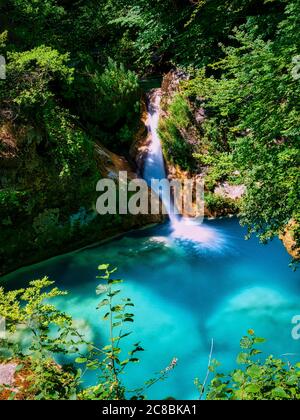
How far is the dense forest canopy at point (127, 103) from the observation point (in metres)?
5.25

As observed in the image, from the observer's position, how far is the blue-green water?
6.30m

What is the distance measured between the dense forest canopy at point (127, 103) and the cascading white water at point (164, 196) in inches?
18.8

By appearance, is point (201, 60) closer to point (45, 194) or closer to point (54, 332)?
point (45, 194)

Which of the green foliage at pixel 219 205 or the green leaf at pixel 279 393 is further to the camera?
the green foliage at pixel 219 205

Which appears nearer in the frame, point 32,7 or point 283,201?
point 283,201

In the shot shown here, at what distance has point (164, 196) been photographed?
11344mm

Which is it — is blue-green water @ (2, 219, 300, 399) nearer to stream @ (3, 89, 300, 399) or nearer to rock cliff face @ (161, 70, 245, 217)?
stream @ (3, 89, 300, 399)

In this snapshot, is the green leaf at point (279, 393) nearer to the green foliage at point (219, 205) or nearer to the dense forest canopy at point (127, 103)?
the dense forest canopy at point (127, 103)

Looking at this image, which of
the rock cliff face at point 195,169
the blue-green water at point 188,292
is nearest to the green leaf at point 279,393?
the blue-green water at point 188,292

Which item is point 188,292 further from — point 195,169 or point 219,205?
point 195,169

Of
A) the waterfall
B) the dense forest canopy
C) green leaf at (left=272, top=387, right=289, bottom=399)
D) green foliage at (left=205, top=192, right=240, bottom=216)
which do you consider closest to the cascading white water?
the waterfall

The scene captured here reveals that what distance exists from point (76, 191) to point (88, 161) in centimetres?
90
